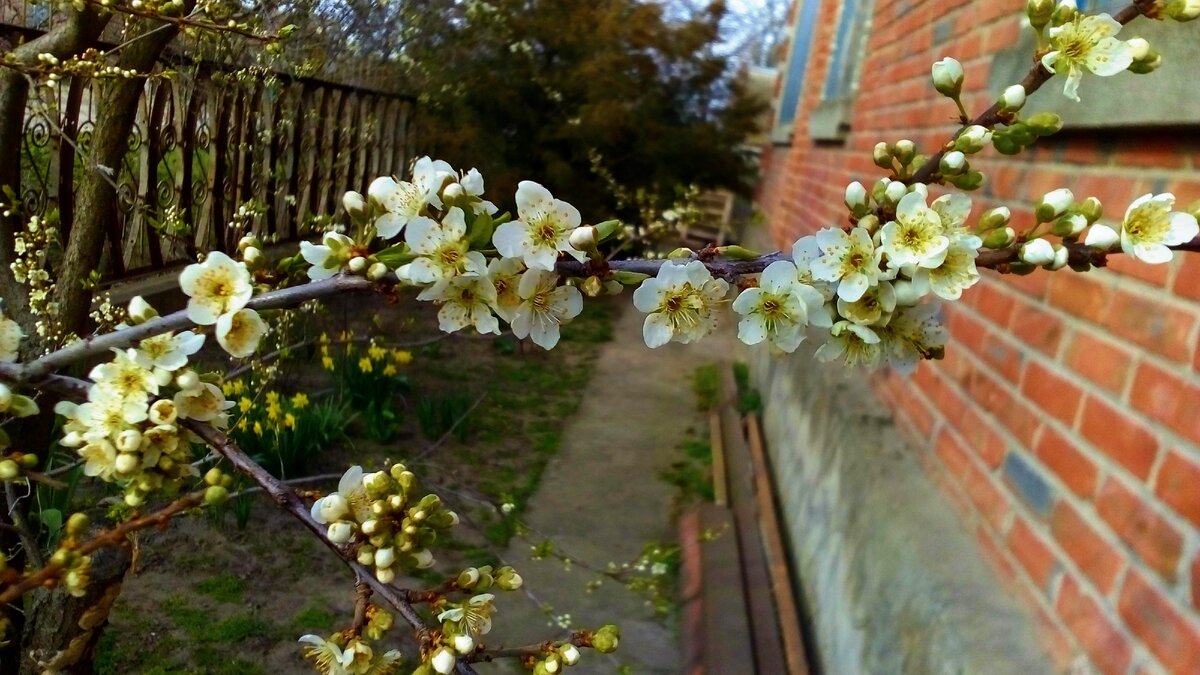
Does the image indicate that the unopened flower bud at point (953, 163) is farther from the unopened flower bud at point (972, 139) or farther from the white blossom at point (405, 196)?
the white blossom at point (405, 196)

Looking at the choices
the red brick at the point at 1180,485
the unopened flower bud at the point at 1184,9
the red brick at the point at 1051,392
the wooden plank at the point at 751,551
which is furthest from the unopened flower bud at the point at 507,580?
the wooden plank at the point at 751,551

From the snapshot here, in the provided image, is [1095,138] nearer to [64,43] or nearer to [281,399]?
[64,43]

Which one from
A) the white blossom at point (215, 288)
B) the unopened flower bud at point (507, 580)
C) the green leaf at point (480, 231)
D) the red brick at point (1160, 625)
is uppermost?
the green leaf at point (480, 231)

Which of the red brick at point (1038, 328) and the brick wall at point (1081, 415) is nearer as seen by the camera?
the brick wall at point (1081, 415)

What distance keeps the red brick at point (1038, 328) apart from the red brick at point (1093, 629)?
0.55 meters

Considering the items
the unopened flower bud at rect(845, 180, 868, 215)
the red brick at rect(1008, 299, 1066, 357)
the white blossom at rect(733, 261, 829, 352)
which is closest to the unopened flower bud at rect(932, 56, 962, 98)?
the unopened flower bud at rect(845, 180, 868, 215)

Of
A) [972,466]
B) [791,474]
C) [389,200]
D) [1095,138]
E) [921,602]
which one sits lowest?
[791,474]

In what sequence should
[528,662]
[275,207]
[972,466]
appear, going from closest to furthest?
[528,662] < [972,466] < [275,207]

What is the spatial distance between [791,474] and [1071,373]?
2.21 meters

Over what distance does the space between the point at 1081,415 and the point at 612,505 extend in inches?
106

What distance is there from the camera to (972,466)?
238 cm

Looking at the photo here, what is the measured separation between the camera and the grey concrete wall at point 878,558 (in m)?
1.98

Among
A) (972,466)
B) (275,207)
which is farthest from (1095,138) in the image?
(275,207)

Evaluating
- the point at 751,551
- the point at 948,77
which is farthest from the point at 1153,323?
the point at 751,551
